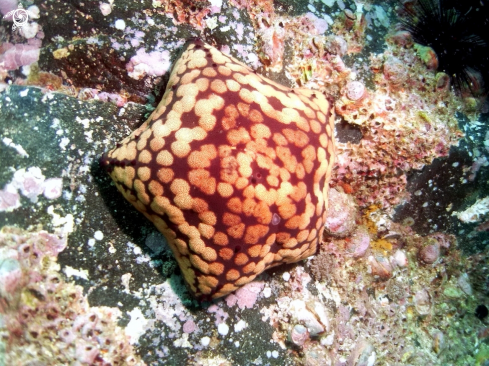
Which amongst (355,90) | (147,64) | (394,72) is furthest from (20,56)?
(394,72)

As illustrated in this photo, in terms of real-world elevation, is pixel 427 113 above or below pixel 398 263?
above

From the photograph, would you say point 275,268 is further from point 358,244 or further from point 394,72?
point 394,72

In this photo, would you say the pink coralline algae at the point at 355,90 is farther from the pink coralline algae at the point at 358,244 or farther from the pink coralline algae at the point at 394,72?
the pink coralline algae at the point at 358,244

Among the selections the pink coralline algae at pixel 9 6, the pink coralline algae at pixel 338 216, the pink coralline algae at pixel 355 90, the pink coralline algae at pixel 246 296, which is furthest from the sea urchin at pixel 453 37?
the pink coralline algae at pixel 9 6

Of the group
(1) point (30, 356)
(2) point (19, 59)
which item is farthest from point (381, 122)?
(1) point (30, 356)

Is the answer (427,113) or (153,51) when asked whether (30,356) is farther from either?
(427,113)

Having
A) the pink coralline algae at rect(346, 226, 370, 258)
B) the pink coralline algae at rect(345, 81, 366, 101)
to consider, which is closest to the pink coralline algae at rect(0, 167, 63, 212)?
the pink coralline algae at rect(345, 81, 366, 101)
